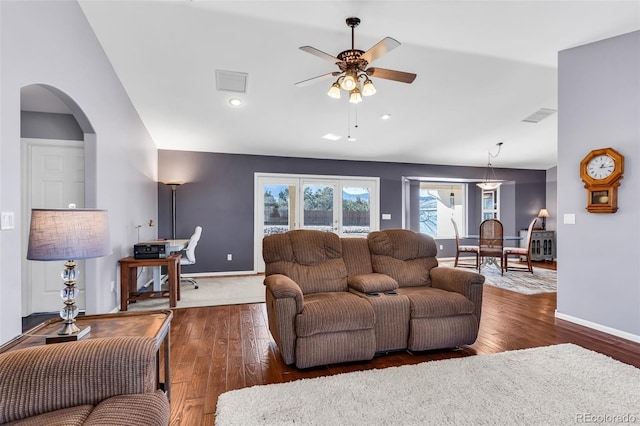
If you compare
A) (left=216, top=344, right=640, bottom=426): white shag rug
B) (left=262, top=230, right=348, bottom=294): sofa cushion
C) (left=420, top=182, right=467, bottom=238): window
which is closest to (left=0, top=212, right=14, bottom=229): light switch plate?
(left=216, top=344, right=640, bottom=426): white shag rug

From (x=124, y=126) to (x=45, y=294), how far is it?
2.08 m

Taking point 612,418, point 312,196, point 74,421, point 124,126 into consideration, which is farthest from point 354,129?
point 74,421

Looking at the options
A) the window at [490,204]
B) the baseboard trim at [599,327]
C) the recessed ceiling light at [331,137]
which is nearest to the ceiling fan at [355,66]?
the recessed ceiling light at [331,137]

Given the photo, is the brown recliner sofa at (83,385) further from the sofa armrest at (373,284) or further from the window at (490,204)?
the window at (490,204)

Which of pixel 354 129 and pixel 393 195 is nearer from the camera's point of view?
pixel 354 129

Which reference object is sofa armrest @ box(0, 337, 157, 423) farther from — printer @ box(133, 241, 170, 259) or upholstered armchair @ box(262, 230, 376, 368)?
printer @ box(133, 241, 170, 259)

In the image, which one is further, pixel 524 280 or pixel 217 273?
pixel 217 273

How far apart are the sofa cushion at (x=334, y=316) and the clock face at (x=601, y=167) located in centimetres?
271

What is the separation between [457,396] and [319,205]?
502 centimetres

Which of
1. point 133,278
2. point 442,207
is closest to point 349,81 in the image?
point 133,278

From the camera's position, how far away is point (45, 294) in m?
3.57

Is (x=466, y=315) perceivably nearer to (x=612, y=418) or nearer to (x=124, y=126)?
(x=612, y=418)

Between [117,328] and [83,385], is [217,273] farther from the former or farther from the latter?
[83,385]

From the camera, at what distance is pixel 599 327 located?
3.22 metres
